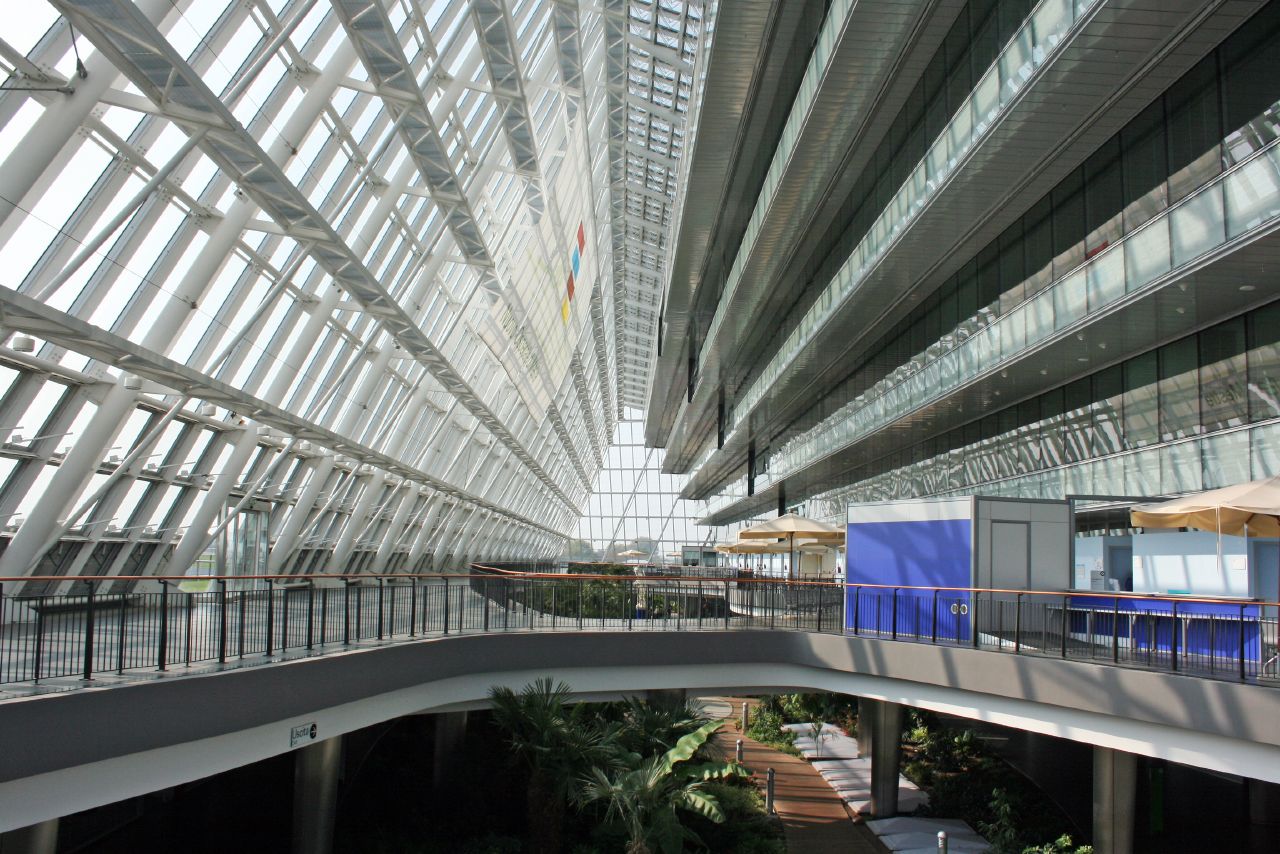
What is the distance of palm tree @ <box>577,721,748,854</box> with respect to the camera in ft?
48.1

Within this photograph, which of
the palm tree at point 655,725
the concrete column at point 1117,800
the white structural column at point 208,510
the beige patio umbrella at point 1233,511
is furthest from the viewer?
the white structural column at point 208,510

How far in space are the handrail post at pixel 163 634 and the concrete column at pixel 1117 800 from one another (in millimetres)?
11438

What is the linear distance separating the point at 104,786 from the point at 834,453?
90.8 ft

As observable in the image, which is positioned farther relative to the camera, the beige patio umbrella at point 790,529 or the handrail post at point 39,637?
the beige patio umbrella at point 790,529

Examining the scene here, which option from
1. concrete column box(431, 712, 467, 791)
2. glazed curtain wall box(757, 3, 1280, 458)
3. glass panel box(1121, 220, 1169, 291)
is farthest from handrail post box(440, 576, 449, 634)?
glazed curtain wall box(757, 3, 1280, 458)

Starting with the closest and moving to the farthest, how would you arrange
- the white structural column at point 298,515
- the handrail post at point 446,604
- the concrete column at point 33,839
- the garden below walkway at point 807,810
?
the concrete column at point 33,839
the handrail post at point 446,604
the garden below walkway at point 807,810
the white structural column at point 298,515

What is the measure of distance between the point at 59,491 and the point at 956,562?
13798 millimetres

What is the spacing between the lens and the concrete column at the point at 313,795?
46.1 feet

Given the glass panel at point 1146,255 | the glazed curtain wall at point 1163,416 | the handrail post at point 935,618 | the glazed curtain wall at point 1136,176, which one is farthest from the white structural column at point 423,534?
the glass panel at point 1146,255

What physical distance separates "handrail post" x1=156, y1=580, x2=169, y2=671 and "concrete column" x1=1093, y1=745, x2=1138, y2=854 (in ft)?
37.5

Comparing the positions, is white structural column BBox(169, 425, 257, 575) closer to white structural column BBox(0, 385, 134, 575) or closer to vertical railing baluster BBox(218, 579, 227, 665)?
white structural column BBox(0, 385, 134, 575)

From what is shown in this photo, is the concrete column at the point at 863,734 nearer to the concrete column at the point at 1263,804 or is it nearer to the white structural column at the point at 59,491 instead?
the concrete column at the point at 1263,804

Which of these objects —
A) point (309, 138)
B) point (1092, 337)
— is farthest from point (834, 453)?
point (309, 138)

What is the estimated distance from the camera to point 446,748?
61.0ft
